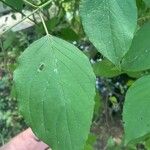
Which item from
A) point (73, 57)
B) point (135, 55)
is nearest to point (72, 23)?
point (135, 55)

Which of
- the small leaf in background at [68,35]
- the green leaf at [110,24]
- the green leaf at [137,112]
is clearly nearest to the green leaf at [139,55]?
the green leaf at [137,112]

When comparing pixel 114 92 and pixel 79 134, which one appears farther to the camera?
pixel 114 92

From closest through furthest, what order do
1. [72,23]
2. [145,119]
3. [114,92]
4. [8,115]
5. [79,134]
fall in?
[79,134], [145,119], [72,23], [114,92], [8,115]

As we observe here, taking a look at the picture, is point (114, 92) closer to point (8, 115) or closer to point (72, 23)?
point (8, 115)

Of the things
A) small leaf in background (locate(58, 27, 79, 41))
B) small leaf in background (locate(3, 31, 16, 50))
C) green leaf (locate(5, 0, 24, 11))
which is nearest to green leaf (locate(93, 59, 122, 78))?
green leaf (locate(5, 0, 24, 11))

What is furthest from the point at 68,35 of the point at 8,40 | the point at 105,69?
the point at 8,40

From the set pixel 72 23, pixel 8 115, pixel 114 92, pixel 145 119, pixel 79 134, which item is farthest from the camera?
pixel 8 115

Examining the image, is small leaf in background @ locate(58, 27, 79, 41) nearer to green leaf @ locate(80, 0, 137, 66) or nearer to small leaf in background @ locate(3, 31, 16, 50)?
green leaf @ locate(80, 0, 137, 66)
